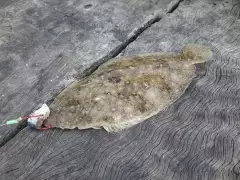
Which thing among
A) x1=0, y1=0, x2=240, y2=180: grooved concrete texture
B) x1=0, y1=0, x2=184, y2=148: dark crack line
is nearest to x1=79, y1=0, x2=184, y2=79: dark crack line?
x1=0, y1=0, x2=184, y2=148: dark crack line

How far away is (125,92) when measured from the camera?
218 cm

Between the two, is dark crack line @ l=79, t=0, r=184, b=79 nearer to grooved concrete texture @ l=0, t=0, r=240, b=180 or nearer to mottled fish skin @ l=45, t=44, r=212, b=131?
mottled fish skin @ l=45, t=44, r=212, b=131

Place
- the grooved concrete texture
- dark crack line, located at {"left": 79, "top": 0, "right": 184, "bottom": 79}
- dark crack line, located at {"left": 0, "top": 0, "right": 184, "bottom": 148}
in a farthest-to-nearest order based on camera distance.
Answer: dark crack line, located at {"left": 79, "top": 0, "right": 184, "bottom": 79}
dark crack line, located at {"left": 0, "top": 0, "right": 184, "bottom": 148}
the grooved concrete texture

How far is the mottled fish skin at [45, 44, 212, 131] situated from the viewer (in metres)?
2.09

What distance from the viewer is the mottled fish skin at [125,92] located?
6.85ft

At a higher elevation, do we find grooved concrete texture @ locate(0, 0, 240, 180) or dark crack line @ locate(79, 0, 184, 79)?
dark crack line @ locate(79, 0, 184, 79)

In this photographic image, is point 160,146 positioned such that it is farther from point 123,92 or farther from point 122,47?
point 122,47

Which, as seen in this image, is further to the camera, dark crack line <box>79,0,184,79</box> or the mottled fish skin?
dark crack line <box>79,0,184,79</box>

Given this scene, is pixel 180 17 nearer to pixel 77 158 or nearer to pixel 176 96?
pixel 176 96

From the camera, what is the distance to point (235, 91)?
2.19 metres

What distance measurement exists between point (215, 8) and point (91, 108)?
1282mm

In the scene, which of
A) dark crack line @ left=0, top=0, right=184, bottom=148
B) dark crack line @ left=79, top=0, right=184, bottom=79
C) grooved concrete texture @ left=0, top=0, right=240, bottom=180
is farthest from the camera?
dark crack line @ left=79, top=0, right=184, bottom=79

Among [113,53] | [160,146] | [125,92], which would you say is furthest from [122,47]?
[160,146]

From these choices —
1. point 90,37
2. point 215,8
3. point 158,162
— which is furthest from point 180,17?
point 158,162
